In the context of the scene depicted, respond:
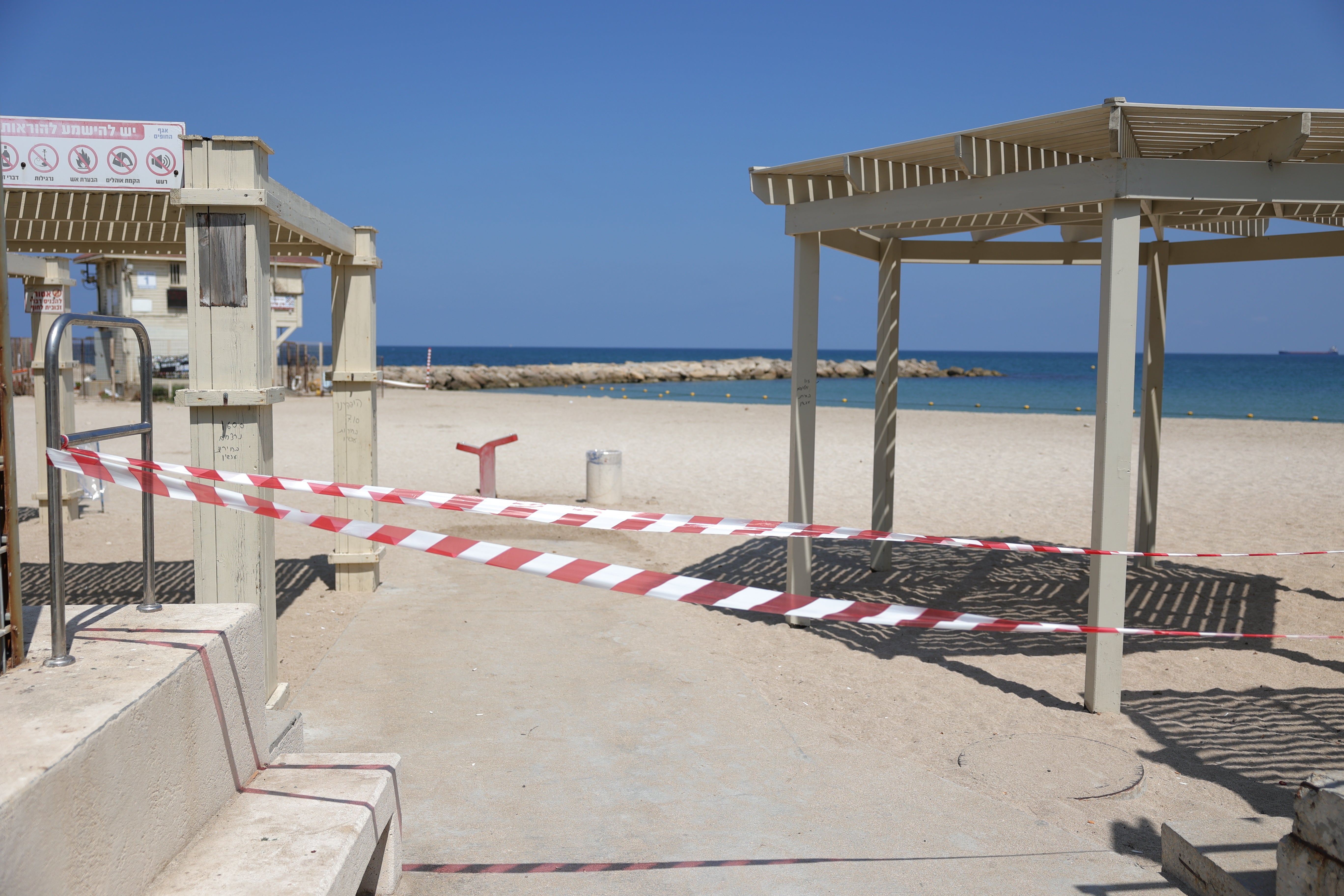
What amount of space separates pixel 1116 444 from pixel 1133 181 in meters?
1.37

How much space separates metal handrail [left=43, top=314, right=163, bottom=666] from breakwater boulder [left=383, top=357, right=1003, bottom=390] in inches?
1546

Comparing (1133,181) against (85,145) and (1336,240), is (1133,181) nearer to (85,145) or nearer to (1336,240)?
(1336,240)

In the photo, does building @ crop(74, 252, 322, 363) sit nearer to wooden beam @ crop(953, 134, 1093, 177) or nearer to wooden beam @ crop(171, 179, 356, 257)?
wooden beam @ crop(171, 179, 356, 257)

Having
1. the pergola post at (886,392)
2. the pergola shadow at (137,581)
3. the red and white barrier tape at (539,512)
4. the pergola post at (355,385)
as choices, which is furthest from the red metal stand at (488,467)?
the red and white barrier tape at (539,512)

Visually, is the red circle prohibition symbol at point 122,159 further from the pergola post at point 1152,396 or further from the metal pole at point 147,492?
the pergola post at point 1152,396

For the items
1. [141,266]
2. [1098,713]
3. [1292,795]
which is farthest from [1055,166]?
[141,266]

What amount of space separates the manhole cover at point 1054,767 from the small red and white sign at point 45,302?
32.6ft

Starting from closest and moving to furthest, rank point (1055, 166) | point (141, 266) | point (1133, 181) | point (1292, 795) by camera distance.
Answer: point (1292, 795) → point (1133, 181) → point (1055, 166) → point (141, 266)

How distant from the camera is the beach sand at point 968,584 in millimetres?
4664

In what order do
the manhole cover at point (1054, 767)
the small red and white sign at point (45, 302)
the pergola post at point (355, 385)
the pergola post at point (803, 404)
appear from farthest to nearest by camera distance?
the small red and white sign at point (45, 302)
the pergola post at point (355, 385)
the pergola post at point (803, 404)
the manhole cover at point (1054, 767)

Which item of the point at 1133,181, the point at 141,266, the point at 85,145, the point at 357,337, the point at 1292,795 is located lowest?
the point at 1292,795

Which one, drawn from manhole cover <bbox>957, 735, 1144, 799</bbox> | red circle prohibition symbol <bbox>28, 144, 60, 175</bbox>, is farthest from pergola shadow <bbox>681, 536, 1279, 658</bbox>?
red circle prohibition symbol <bbox>28, 144, 60, 175</bbox>

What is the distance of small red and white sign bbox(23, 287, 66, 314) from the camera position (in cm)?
978

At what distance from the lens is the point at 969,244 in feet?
27.6
